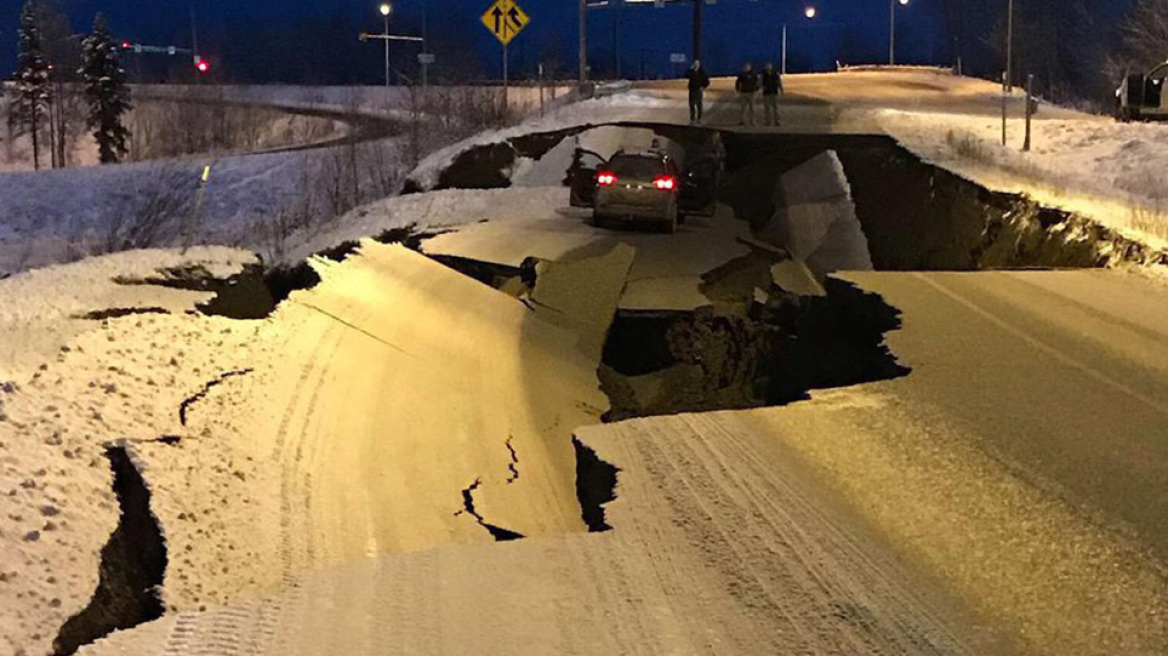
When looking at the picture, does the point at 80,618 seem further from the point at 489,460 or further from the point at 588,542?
the point at 489,460

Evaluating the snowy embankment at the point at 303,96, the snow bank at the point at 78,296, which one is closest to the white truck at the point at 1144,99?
the snow bank at the point at 78,296

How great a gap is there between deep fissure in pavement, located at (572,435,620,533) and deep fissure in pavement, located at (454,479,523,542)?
431mm

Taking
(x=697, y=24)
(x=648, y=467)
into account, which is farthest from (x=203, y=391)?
(x=697, y=24)

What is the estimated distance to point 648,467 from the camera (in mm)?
6918

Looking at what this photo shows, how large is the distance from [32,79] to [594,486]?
92797mm

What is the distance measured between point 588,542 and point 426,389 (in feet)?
17.5

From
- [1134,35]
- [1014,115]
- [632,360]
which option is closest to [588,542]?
[632,360]

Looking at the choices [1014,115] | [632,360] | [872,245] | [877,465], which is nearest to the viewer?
[877,465]

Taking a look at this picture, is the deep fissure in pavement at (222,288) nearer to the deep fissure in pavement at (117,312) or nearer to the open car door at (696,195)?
the deep fissure in pavement at (117,312)

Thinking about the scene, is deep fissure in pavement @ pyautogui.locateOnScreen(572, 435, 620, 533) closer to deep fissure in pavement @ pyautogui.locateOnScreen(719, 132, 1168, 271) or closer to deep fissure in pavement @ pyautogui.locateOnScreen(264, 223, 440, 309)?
deep fissure in pavement @ pyautogui.locateOnScreen(264, 223, 440, 309)

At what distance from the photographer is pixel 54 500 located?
6.04m

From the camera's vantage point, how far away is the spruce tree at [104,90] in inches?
3371

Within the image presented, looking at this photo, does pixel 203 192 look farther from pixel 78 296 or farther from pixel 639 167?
pixel 78 296

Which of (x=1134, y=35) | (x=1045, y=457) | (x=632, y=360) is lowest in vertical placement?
(x=632, y=360)
